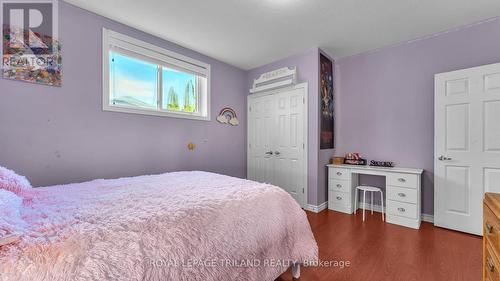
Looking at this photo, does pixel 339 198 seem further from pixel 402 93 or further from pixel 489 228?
pixel 489 228

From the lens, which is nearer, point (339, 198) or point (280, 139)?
point (339, 198)

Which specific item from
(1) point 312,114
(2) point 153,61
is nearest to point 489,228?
(1) point 312,114

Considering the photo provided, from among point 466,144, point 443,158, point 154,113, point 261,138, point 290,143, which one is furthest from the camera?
point 261,138

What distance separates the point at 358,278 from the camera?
1.68 meters

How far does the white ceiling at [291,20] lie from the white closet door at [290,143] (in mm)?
870

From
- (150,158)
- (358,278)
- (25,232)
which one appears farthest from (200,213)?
(150,158)

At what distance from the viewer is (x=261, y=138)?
4004 millimetres

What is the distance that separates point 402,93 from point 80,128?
427 centimetres

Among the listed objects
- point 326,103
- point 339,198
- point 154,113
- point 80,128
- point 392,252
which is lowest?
point 392,252

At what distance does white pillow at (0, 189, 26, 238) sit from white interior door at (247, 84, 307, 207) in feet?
10.2

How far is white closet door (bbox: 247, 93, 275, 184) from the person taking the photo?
3.86 meters

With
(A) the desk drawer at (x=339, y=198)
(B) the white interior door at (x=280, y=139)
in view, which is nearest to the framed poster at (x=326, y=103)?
(B) the white interior door at (x=280, y=139)

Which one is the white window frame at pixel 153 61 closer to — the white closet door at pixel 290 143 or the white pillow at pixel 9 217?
the white closet door at pixel 290 143

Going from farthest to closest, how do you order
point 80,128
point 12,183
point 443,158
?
point 443,158
point 80,128
point 12,183
